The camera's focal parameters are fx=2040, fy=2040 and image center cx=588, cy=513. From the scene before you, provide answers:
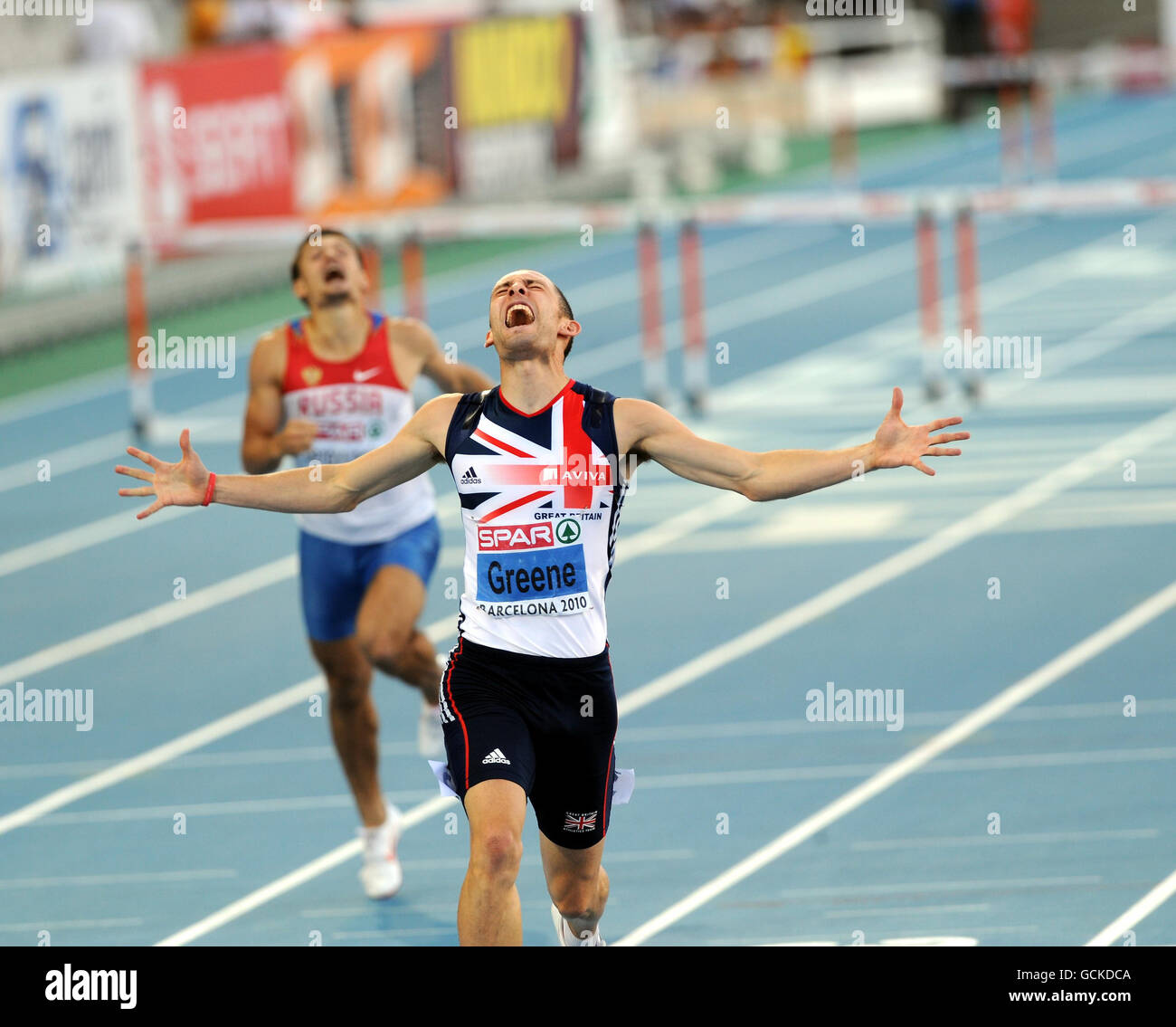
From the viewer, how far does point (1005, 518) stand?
40.9ft

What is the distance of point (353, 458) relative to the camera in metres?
7.68

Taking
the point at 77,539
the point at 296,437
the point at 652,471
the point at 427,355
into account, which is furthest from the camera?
the point at 652,471

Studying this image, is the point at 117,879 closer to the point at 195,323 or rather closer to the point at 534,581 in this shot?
the point at 534,581

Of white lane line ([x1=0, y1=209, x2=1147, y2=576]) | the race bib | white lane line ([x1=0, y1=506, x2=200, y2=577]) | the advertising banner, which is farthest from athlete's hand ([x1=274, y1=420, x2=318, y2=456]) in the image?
the advertising banner

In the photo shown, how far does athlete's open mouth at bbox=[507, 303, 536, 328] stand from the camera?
18.3 feet

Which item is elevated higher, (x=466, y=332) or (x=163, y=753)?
(x=466, y=332)

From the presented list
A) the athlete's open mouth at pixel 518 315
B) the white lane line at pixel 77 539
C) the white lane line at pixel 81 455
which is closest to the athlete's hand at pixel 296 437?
the athlete's open mouth at pixel 518 315

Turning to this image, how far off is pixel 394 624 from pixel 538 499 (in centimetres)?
187

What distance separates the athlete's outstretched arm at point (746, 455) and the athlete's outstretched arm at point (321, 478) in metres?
0.55

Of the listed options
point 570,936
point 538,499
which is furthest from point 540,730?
point 570,936

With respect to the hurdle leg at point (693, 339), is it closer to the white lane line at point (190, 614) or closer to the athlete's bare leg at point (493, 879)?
the white lane line at point (190, 614)

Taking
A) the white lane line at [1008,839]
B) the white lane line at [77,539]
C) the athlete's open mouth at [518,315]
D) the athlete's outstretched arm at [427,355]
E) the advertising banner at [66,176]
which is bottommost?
the white lane line at [1008,839]

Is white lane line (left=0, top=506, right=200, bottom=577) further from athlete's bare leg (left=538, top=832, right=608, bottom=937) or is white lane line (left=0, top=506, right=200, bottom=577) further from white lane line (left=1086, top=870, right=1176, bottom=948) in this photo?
white lane line (left=1086, top=870, right=1176, bottom=948)

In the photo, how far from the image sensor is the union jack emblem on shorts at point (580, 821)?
232 inches
